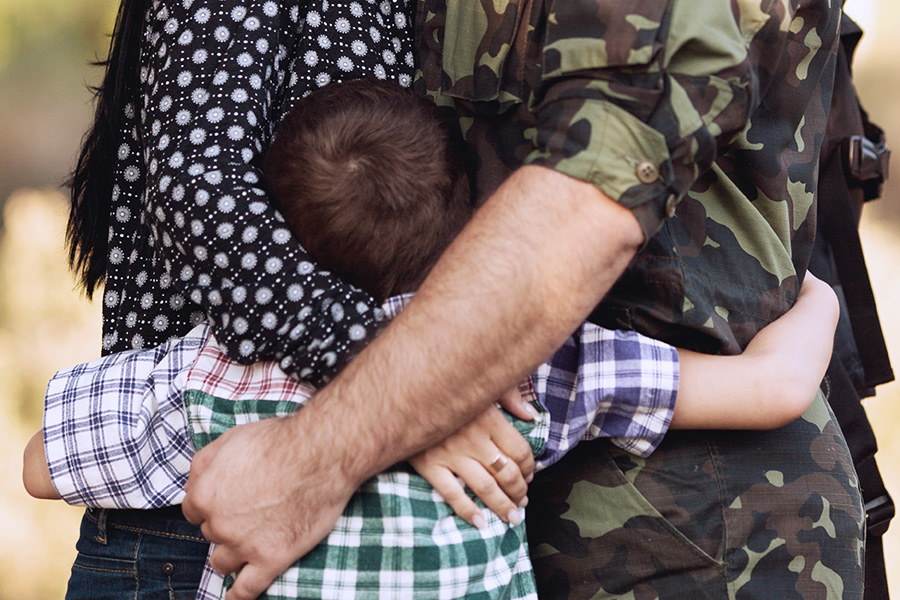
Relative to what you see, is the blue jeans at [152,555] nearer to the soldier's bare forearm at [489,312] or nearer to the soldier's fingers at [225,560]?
the soldier's fingers at [225,560]

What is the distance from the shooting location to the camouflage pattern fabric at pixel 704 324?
3.38ft

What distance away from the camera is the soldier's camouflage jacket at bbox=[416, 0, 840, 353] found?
85 cm

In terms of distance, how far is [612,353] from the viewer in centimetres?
97

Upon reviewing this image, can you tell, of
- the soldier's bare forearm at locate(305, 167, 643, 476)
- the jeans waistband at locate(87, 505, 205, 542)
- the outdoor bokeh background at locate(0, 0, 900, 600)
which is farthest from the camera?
the outdoor bokeh background at locate(0, 0, 900, 600)

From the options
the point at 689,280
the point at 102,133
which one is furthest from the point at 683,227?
the point at 102,133

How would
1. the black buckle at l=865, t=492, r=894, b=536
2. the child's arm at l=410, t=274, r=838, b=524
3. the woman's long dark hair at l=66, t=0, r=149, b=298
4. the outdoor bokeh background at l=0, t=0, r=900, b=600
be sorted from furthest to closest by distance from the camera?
the outdoor bokeh background at l=0, t=0, r=900, b=600 → the black buckle at l=865, t=492, r=894, b=536 → the woman's long dark hair at l=66, t=0, r=149, b=298 → the child's arm at l=410, t=274, r=838, b=524

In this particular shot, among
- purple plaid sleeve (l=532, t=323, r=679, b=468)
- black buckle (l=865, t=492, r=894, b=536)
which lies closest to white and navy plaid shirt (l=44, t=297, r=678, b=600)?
purple plaid sleeve (l=532, t=323, r=679, b=468)

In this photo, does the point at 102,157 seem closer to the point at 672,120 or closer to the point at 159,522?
the point at 159,522

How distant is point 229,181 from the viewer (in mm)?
972

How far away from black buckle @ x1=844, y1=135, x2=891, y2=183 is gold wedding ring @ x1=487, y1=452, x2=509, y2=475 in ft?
3.42

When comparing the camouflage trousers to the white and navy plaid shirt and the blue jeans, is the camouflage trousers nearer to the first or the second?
the white and navy plaid shirt

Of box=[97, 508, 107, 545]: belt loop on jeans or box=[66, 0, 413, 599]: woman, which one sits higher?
box=[66, 0, 413, 599]: woman

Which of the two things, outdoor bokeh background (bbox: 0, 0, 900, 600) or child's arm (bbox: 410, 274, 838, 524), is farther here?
outdoor bokeh background (bbox: 0, 0, 900, 600)

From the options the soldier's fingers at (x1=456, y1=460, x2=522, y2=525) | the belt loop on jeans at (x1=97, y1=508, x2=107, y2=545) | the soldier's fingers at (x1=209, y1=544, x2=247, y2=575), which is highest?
the soldier's fingers at (x1=456, y1=460, x2=522, y2=525)
